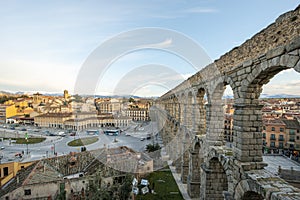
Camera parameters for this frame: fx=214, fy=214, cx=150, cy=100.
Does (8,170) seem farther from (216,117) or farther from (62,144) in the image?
(62,144)

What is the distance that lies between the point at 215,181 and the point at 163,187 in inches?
262

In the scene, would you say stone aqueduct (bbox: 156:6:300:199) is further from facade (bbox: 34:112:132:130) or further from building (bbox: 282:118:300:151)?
facade (bbox: 34:112:132:130)

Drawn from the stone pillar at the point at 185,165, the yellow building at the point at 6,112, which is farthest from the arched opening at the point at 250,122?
the yellow building at the point at 6,112

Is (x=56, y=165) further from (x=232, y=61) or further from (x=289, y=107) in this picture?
(x=289, y=107)

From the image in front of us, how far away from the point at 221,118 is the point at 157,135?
30.7 m

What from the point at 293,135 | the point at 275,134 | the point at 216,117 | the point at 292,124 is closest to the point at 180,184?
the point at 216,117

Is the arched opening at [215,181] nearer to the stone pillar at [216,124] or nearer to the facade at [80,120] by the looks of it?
the stone pillar at [216,124]

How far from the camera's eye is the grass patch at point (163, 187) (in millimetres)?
12831

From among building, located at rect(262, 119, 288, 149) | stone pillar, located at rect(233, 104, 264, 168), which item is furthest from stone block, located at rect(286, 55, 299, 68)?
building, located at rect(262, 119, 288, 149)

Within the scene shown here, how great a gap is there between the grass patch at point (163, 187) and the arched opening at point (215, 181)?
4.37 meters

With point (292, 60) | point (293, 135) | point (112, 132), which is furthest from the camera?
point (112, 132)

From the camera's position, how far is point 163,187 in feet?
46.9

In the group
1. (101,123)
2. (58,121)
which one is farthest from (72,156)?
(58,121)

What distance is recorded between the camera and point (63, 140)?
37.0 meters
